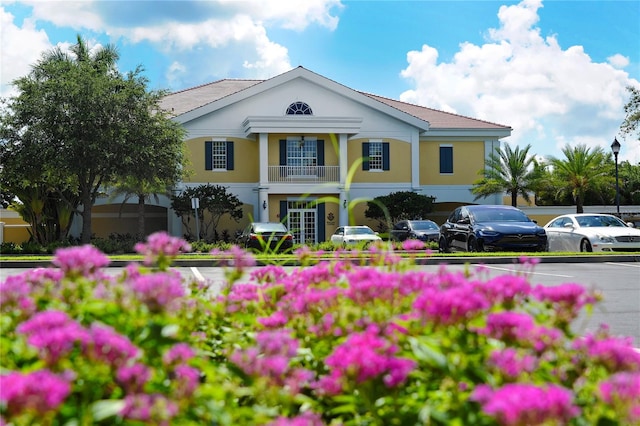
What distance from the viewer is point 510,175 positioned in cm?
4331

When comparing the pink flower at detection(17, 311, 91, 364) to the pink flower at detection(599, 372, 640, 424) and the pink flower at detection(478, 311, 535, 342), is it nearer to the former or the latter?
the pink flower at detection(478, 311, 535, 342)

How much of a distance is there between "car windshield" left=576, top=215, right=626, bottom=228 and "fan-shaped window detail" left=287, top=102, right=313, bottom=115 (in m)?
19.9

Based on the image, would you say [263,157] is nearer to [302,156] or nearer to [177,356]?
[302,156]

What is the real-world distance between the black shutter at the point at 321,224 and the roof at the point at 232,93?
24.2 feet

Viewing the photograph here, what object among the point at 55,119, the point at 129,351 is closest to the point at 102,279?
the point at 129,351

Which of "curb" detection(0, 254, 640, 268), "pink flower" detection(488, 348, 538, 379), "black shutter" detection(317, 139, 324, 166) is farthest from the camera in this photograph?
"black shutter" detection(317, 139, 324, 166)

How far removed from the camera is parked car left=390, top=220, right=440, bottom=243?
1201 inches

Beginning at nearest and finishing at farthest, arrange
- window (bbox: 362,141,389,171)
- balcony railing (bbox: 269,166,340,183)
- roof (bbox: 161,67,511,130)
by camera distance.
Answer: balcony railing (bbox: 269,166,340,183) < window (bbox: 362,141,389,171) < roof (bbox: 161,67,511,130)

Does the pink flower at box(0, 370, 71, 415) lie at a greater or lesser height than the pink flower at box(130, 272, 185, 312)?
lesser

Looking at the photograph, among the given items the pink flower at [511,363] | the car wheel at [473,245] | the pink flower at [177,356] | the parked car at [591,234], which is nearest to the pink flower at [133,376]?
the pink flower at [177,356]

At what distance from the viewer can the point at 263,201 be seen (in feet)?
129

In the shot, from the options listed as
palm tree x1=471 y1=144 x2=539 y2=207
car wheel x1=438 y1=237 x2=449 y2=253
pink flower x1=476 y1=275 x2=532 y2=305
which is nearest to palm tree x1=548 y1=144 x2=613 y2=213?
palm tree x1=471 y1=144 x2=539 y2=207

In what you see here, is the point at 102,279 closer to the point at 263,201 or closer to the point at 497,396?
the point at 497,396

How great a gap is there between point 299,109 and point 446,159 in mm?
10061
